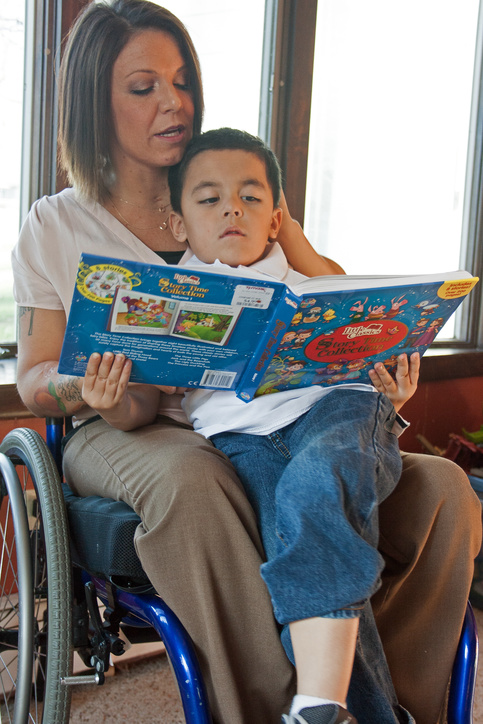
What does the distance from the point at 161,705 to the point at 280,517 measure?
2.49ft

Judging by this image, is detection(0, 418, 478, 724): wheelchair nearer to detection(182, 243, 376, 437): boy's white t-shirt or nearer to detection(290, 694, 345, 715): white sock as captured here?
detection(290, 694, 345, 715): white sock

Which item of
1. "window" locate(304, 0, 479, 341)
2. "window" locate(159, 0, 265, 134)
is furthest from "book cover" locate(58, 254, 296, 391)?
"window" locate(304, 0, 479, 341)

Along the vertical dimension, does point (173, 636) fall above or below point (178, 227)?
below

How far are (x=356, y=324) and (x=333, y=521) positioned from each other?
309 millimetres

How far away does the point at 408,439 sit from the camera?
241cm

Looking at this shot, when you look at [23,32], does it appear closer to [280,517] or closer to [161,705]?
[280,517]

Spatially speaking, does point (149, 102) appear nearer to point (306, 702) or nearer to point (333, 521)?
point (333, 521)

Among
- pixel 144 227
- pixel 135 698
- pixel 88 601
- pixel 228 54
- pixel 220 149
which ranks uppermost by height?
pixel 228 54

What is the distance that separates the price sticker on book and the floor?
901 millimetres

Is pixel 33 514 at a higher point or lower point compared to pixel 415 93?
lower

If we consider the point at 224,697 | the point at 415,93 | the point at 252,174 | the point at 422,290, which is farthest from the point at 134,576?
the point at 415,93

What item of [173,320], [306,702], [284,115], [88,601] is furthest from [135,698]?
[284,115]

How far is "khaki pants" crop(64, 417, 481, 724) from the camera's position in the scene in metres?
0.83

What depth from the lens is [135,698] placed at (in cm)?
139
